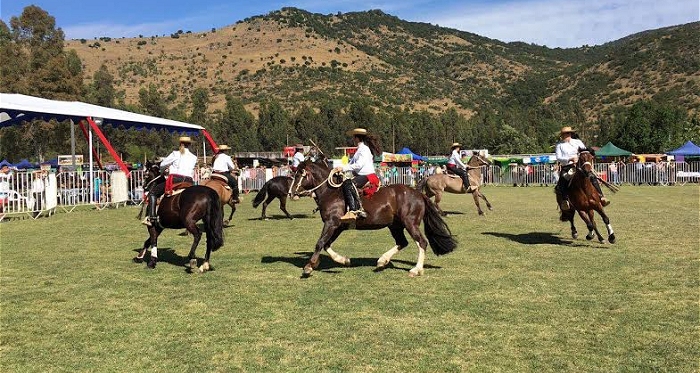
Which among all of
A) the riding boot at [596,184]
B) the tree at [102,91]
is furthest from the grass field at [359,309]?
the tree at [102,91]

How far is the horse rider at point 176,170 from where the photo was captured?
1036cm

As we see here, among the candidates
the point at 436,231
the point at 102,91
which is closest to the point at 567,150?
the point at 436,231

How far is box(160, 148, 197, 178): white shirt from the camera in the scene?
10.8m

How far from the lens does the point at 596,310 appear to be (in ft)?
22.6

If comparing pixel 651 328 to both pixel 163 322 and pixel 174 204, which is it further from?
pixel 174 204

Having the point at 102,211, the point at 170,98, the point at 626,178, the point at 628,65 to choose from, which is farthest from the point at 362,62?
the point at 102,211

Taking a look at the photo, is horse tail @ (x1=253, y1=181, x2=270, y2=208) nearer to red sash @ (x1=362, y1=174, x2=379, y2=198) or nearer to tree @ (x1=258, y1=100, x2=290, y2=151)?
red sash @ (x1=362, y1=174, x2=379, y2=198)

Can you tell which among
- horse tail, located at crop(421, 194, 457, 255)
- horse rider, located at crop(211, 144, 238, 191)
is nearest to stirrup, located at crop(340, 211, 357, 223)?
horse tail, located at crop(421, 194, 457, 255)

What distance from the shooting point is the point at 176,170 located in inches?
424

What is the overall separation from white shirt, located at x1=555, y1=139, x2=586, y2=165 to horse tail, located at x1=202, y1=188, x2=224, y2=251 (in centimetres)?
745

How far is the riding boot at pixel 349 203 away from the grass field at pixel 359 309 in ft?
2.99

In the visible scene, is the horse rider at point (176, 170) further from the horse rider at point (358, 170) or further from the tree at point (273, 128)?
the tree at point (273, 128)

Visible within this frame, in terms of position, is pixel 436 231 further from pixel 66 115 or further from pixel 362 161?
pixel 66 115

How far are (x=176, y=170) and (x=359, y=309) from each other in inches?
207
